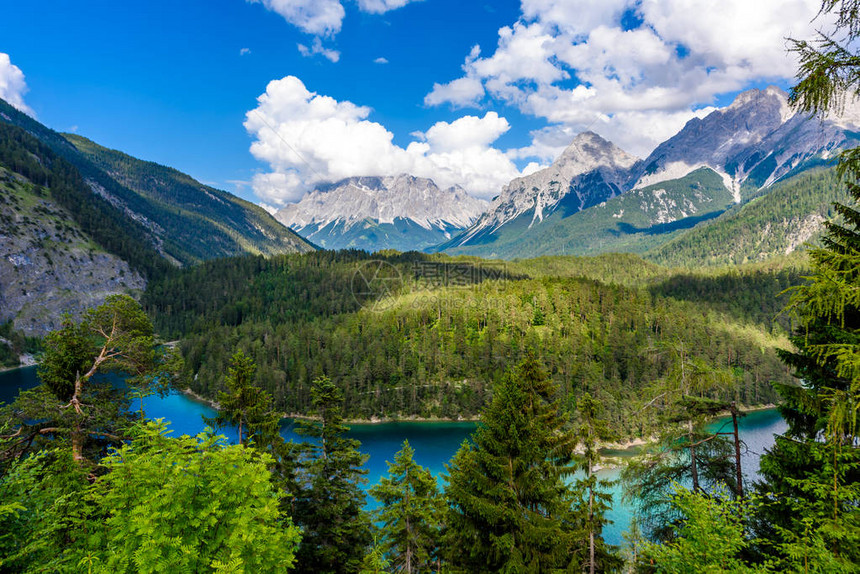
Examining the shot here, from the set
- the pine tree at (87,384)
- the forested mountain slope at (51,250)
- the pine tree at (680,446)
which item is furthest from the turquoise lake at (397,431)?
the pine tree at (680,446)

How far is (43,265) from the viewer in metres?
136

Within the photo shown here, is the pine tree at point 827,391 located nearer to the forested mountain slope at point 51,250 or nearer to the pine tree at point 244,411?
the pine tree at point 244,411

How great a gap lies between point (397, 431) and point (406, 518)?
222ft

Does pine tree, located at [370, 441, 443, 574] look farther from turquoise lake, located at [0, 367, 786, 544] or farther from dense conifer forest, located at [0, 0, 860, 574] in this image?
turquoise lake, located at [0, 367, 786, 544]

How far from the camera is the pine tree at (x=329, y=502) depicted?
790 inches

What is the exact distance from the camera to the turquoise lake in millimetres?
66000

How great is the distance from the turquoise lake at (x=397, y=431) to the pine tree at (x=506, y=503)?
46.0 meters

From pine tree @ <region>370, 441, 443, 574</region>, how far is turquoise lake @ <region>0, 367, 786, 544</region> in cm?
3669

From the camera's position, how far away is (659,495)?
1358cm

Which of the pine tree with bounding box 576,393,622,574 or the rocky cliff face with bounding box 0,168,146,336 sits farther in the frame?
the rocky cliff face with bounding box 0,168,146,336

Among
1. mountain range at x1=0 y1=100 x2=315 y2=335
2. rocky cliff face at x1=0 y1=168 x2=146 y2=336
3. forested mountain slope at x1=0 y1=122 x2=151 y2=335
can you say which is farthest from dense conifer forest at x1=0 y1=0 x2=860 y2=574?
forested mountain slope at x1=0 y1=122 x2=151 y2=335

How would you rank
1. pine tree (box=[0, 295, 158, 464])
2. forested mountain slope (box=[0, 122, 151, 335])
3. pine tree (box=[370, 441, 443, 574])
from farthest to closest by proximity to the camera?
forested mountain slope (box=[0, 122, 151, 335]) < pine tree (box=[370, 441, 443, 574]) < pine tree (box=[0, 295, 158, 464])

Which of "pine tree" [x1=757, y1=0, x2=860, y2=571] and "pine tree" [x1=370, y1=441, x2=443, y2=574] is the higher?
"pine tree" [x1=757, y1=0, x2=860, y2=571]

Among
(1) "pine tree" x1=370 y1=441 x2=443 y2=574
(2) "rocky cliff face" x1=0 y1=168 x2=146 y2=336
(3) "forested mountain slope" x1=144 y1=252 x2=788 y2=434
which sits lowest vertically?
(1) "pine tree" x1=370 y1=441 x2=443 y2=574
